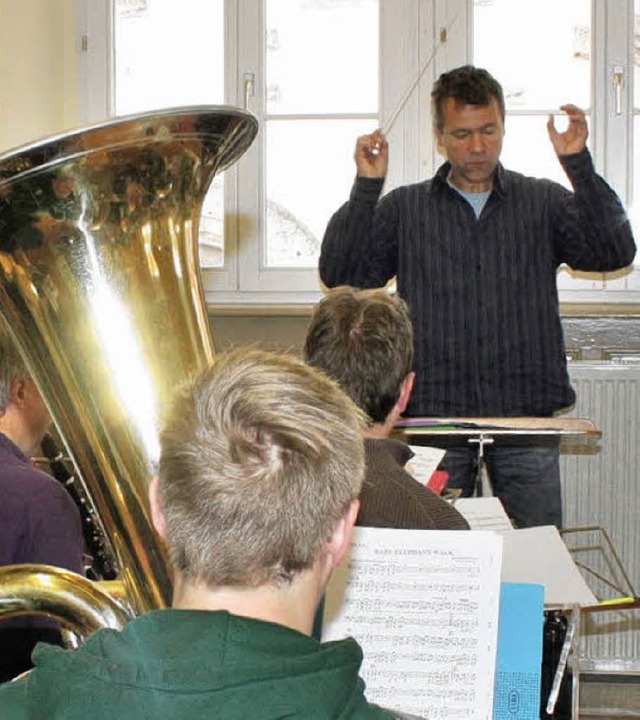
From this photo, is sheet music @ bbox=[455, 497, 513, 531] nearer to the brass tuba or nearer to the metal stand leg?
the metal stand leg

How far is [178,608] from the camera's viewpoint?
3.12 feet

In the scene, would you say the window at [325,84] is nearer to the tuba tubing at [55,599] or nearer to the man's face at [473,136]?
the man's face at [473,136]

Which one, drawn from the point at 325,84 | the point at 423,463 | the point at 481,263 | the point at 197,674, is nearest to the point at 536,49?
the point at 325,84

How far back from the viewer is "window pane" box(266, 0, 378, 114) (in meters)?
3.81

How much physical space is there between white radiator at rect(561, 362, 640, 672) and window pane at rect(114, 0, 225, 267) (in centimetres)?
109

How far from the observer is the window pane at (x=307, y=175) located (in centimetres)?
384

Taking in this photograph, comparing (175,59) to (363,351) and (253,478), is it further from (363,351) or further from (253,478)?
(253,478)

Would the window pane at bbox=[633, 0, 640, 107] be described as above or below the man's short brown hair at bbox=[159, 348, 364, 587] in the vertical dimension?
above

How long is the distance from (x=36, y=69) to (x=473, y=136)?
126cm

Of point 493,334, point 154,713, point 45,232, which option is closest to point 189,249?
point 45,232

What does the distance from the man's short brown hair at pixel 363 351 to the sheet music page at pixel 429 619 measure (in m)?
0.54

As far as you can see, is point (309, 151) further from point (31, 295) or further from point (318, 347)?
point (31, 295)

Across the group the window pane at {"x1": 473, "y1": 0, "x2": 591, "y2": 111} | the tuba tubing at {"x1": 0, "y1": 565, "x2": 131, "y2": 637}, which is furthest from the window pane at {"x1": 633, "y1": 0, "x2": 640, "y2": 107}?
the tuba tubing at {"x1": 0, "y1": 565, "x2": 131, "y2": 637}

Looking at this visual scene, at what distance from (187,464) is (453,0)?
3.08m
